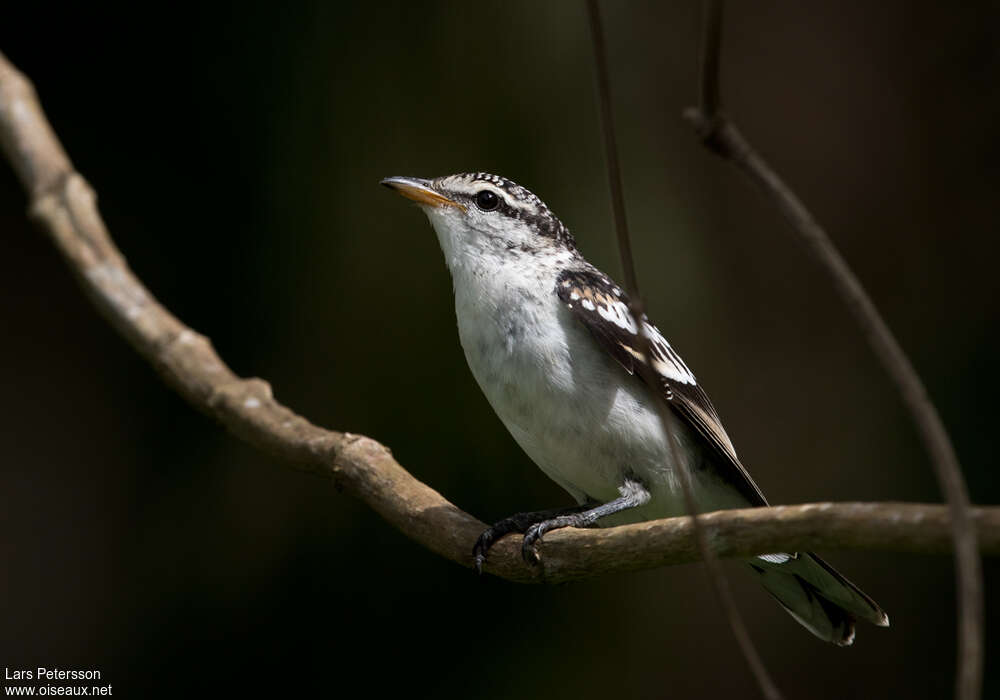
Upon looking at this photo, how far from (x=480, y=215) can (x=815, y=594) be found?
2.05m

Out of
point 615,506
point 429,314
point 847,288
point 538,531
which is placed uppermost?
point 429,314

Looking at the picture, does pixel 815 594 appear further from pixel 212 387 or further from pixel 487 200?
pixel 212 387

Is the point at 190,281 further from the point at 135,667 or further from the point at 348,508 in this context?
the point at 135,667

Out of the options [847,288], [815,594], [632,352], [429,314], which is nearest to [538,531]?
[632,352]

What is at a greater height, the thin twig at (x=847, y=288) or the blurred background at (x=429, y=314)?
the blurred background at (x=429, y=314)

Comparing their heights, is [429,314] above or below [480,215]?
above

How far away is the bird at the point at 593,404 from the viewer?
3.78 meters

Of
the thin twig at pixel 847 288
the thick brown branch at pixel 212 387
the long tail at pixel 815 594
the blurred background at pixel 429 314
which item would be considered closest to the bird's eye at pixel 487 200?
the thick brown branch at pixel 212 387

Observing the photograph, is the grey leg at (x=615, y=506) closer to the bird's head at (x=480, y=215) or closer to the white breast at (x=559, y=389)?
the white breast at (x=559, y=389)

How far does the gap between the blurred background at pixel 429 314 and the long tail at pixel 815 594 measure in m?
2.64

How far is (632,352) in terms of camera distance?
3.85 m

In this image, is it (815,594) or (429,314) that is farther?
(429,314)

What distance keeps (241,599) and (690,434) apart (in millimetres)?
3719

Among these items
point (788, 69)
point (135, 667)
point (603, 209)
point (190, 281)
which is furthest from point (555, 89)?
point (135, 667)
